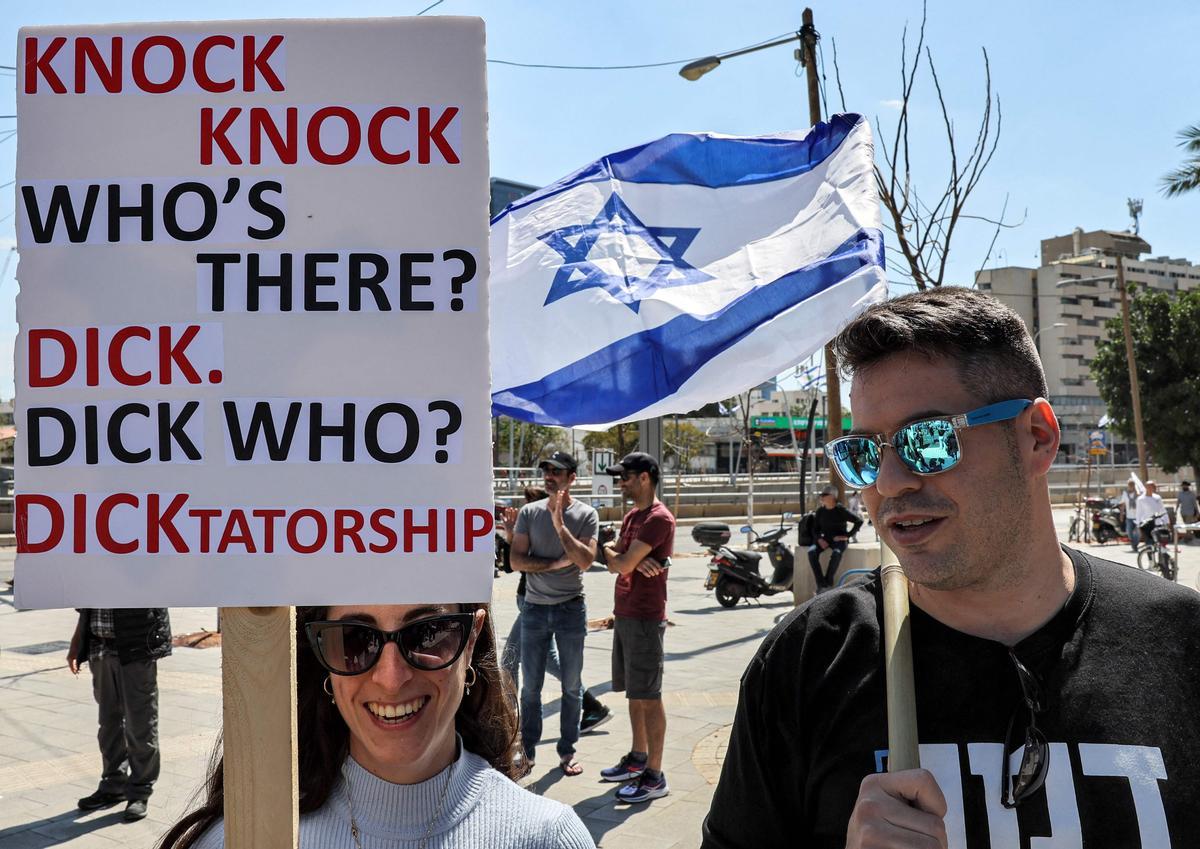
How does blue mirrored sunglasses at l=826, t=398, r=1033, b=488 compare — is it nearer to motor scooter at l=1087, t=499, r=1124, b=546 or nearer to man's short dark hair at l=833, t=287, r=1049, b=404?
man's short dark hair at l=833, t=287, r=1049, b=404

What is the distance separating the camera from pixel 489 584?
164 cm

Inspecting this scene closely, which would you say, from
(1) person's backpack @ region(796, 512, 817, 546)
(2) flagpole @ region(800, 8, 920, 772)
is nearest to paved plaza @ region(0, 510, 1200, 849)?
(1) person's backpack @ region(796, 512, 817, 546)

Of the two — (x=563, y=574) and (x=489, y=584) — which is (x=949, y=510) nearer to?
(x=489, y=584)

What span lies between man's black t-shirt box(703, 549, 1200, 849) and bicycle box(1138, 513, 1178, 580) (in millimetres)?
16957

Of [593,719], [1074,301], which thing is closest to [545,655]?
[593,719]

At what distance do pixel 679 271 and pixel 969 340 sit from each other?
3.43 metres

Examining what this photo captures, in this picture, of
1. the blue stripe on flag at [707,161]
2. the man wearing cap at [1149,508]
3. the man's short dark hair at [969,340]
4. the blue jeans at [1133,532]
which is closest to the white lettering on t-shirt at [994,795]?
the man's short dark hair at [969,340]

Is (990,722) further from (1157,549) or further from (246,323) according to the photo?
(1157,549)

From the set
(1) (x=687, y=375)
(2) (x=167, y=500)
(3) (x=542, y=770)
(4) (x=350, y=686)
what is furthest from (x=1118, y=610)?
(3) (x=542, y=770)

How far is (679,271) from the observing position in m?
5.17

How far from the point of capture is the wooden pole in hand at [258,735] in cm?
152

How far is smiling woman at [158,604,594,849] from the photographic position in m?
1.81

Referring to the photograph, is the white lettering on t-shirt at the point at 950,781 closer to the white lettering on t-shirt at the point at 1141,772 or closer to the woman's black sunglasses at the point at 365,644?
the white lettering on t-shirt at the point at 1141,772

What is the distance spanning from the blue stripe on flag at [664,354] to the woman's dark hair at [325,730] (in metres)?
2.56
